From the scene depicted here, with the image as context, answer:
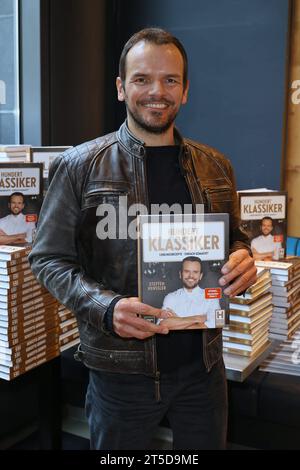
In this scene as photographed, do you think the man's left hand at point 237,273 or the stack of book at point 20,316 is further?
the stack of book at point 20,316

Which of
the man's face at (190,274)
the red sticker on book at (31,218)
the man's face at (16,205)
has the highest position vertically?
the man's face at (16,205)

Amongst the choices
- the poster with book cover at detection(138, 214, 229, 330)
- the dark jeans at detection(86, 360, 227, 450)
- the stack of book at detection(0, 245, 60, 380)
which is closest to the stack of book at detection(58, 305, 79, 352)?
the stack of book at detection(0, 245, 60, 380)

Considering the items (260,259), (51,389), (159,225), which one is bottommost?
(51,389)

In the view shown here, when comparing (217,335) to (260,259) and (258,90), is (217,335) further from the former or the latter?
(258,90)

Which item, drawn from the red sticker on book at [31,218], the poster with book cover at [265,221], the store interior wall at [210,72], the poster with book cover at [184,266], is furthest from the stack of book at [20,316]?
the store interior wall at [210,72]

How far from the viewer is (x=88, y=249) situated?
62.6 inches

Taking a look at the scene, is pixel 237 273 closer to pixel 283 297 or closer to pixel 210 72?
pixel 283 297

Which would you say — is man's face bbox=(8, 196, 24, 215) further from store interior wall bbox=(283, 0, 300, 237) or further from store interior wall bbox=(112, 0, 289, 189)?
store interior wall bbox=(283, 0, 300, 237)

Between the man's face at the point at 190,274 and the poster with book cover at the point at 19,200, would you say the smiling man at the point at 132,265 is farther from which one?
the poster with book cover at the point at 19,200

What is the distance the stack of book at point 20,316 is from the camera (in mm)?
2189

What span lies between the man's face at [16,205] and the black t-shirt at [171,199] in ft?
2.97

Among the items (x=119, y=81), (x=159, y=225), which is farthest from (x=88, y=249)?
A: (x=119, y=81)

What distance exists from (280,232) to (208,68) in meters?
1.41

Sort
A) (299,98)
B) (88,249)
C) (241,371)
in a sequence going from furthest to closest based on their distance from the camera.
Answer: (299,98), (241,371), (88,249)
